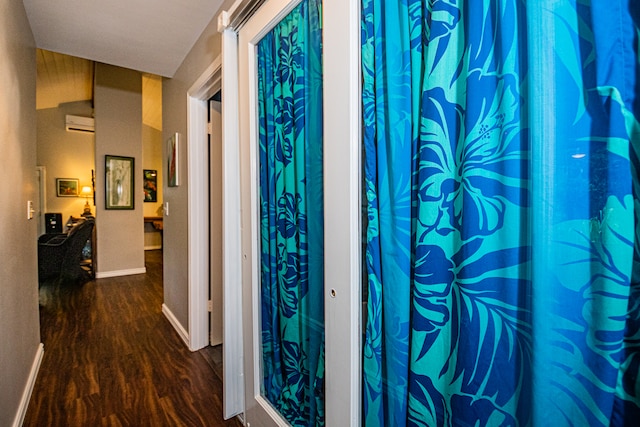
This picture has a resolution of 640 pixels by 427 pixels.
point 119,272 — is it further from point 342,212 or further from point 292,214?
point 342,212

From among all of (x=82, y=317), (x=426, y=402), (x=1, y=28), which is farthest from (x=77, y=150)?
(x=426, y=402)

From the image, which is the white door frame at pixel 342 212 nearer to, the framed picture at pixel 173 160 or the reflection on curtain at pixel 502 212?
the reflection on curtain at pixel 502 212

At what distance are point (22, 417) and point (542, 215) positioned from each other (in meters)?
2.59

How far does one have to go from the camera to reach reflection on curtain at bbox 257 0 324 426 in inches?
45.9

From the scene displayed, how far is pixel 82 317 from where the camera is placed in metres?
3.19

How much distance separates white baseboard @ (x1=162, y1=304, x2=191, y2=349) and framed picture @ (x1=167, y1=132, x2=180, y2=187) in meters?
1.30

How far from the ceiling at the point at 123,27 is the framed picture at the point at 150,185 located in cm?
563

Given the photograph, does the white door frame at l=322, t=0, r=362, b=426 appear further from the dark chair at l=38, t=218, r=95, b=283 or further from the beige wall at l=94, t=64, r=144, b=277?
the beige wall at l=94, t=64, r=144, b=277

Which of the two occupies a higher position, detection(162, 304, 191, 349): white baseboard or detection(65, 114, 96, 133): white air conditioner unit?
detection(65, 114, 96, 133): white air conditioner unit

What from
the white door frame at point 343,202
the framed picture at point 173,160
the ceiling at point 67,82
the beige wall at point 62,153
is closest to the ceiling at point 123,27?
the framed picture at point 173,160

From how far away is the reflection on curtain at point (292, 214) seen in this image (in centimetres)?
117

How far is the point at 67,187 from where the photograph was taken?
6.81 m

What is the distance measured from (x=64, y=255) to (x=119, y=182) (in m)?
1.35

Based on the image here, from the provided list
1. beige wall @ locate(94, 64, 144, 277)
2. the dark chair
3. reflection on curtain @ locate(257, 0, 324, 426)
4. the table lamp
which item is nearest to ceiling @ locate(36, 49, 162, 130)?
beige wall @ locate(94, 64, 144, 277)
